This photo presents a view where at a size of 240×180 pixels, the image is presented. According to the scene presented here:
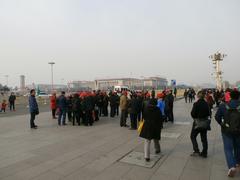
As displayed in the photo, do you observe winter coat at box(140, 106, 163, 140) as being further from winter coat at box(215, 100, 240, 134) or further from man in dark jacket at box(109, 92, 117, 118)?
man in dark jacket at box(109, 92, 117, 118)

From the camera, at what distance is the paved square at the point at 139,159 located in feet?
19.3

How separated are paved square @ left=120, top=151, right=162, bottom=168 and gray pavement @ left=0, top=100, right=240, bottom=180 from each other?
0.12m

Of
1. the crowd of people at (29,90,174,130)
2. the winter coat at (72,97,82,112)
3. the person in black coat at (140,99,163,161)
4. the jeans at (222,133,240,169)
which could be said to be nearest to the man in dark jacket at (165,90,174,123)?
the crowd of people at (29,90,174,130)

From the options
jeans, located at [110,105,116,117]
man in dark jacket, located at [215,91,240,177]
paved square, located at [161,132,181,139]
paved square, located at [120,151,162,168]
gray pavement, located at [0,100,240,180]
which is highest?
man in dark jacket, located at [215,91,240,177]

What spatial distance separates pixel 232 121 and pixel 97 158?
349 cm

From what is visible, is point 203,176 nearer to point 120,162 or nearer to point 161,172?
point 161,172

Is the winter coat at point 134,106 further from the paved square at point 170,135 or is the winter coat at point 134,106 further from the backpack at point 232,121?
the backpack at point 232,121

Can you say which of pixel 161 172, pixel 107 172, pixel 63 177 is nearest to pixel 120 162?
pixel 107 172

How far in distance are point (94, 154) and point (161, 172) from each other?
87.2 inches

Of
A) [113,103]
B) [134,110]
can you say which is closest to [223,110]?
[134,110]

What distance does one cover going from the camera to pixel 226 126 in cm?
505

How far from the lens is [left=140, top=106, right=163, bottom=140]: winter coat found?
19.6 feet

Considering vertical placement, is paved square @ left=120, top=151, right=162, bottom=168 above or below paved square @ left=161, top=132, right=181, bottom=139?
above

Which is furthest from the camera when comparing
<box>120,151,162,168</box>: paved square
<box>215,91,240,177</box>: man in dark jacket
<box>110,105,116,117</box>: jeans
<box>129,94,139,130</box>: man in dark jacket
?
<box>110,105,116,117</box>: jeans
